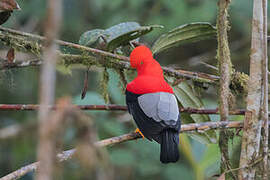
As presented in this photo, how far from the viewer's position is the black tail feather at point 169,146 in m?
2.12

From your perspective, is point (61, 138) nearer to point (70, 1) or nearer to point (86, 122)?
point (86, 122)

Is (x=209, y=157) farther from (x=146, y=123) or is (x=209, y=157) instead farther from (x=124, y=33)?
(x=124, y=33)

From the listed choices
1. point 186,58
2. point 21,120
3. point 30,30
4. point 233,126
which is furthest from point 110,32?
point 186,58

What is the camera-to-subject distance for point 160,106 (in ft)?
7.36

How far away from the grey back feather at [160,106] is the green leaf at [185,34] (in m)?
0.35

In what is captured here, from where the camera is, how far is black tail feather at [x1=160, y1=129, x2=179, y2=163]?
6.96ft

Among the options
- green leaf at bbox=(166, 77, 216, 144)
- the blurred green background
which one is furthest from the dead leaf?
the blurred green background

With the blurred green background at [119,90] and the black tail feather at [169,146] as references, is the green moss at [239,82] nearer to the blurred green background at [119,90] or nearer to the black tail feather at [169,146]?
the black tail feather at [169,146]

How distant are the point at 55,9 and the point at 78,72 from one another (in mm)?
4604

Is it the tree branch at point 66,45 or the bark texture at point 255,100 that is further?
the tree branch at point 66,45

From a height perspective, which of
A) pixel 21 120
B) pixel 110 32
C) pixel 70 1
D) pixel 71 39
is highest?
pixel 70 1

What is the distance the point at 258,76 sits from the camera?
6.21 ft

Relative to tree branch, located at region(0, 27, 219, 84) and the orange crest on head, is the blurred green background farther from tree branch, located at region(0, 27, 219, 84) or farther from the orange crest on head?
the orange crest on head

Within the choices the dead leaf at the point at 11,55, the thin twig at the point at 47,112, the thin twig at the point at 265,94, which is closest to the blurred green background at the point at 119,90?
the dead leaf at the point at 11,55
